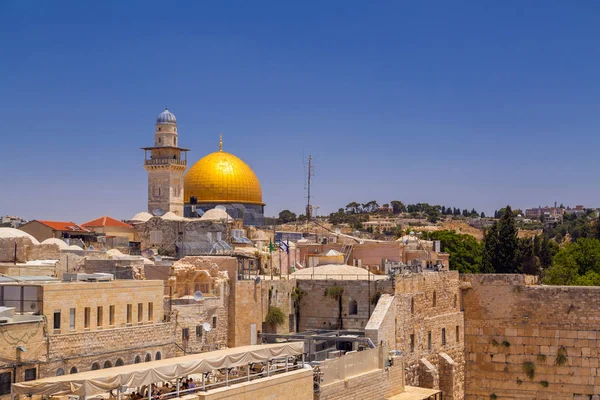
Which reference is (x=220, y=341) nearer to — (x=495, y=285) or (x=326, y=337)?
(x=326, y=337)

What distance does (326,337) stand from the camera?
2427 cm

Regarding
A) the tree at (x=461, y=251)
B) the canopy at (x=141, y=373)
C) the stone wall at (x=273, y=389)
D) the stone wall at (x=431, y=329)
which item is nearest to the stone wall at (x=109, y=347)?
the canopy at (x=141, y=373)

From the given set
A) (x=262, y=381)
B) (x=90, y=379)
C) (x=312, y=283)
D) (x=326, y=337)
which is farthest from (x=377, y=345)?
(x=90, y=379)

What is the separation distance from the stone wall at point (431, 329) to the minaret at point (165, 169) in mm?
18896

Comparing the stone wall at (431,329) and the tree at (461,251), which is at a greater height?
the tree at (461,251)

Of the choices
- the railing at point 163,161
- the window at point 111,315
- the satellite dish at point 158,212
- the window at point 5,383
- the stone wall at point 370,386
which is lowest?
the stone wall at point 370,386

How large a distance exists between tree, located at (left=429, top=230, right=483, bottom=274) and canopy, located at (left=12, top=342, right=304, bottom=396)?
123 ft

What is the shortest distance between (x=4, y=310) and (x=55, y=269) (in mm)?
7772

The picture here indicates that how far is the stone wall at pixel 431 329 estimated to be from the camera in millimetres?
27672

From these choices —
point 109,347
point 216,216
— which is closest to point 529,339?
point 216,216

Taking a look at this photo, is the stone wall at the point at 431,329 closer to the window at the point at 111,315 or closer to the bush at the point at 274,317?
the bush at the point at 274,317

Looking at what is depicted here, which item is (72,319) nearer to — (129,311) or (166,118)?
(129,311)

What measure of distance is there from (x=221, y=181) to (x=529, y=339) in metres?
22.9

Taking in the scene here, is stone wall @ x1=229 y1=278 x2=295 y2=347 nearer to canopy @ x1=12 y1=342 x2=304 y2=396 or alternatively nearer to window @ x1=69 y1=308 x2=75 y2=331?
canopy @ x1=12 y1=342 x2=304 y2=396
